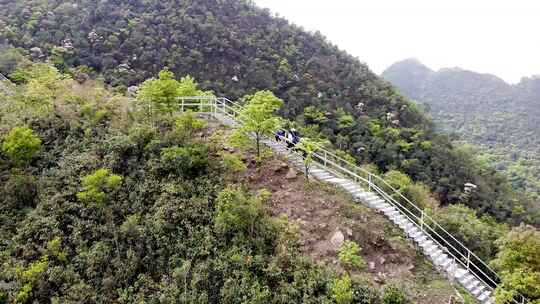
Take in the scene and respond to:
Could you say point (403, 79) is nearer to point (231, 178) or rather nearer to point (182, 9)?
point (182, 9)

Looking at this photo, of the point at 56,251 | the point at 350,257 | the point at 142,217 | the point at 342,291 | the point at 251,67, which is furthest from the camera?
the point at 251,67

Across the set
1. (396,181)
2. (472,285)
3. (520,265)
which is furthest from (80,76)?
(520,265)

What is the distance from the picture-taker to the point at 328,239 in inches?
427

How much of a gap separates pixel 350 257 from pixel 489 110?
7860 centimetres

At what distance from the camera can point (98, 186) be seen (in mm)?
11836

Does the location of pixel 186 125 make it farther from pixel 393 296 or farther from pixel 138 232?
pixel 393 296

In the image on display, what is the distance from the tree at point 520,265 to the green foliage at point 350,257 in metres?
3.56

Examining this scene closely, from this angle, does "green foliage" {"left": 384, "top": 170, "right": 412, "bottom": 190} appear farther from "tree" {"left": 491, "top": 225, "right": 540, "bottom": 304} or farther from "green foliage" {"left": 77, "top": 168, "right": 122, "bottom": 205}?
"green foliage" {"left": 77, "top": 168, "right": 122, "bottom": 205}

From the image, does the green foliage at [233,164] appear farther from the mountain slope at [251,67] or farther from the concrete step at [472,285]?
the mountain slope at [251,67]

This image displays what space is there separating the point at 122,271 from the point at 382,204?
367 inches

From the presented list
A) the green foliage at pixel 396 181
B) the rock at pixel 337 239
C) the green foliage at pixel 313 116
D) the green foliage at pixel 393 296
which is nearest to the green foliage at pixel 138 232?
the rock at pixel 337 239

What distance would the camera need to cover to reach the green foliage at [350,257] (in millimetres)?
9914

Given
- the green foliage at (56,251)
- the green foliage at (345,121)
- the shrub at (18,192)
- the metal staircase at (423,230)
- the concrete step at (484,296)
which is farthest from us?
the green foliage at (345,121)

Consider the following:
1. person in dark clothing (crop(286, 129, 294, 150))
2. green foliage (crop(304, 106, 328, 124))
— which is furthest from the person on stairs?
green foliage (crop(304, 106, 328, 124))
